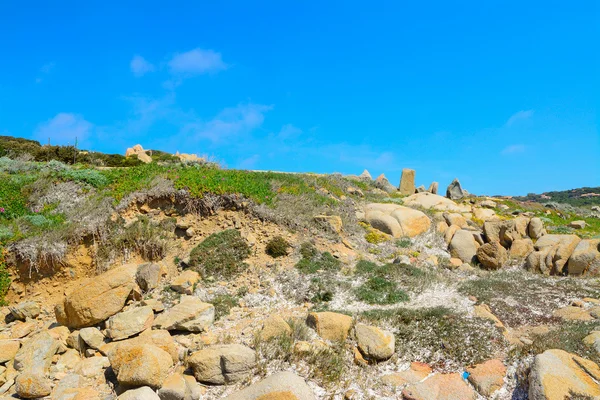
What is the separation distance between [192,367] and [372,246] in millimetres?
10723

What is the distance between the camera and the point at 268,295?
1186 cm

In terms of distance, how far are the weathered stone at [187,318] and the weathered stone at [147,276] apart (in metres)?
2.56

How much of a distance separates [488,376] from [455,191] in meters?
30.1

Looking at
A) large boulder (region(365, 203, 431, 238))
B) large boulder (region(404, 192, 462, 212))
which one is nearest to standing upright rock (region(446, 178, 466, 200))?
large boulder (region(404, 192, 462, 212))

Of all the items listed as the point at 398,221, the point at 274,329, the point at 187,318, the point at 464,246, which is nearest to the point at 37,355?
the point at 187,318

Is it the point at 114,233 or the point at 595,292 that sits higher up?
the point at 114,233

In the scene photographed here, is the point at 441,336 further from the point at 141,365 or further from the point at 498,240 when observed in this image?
the point at 498,240

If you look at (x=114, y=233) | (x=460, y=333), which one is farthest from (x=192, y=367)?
(x=114, y=233)

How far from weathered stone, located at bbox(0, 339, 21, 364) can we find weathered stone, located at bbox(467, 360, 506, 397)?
391 inches

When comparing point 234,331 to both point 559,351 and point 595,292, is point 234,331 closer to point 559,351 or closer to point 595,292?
point 559,351

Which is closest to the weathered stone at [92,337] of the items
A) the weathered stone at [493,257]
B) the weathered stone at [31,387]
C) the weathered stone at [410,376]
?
the weathered stone at [31,387]

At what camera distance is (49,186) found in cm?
1562

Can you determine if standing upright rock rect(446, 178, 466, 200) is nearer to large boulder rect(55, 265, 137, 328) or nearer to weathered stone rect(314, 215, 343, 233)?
weathered stone rect(314, 215, 343, 233)

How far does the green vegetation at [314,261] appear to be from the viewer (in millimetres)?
13297
